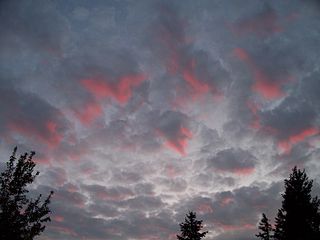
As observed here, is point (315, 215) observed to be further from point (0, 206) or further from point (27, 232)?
point (0, 206)

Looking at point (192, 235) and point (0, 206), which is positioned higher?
point (192, 235)

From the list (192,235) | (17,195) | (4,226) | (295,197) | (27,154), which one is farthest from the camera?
(192,235)

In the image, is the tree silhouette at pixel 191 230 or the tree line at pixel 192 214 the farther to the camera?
the tree silhouette at pixel 191 230

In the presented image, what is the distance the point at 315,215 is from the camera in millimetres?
23250

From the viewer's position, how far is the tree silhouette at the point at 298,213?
74.9 ft

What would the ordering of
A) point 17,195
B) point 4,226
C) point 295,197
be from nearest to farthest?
point 4,226 < point 17,195 < point 295,197

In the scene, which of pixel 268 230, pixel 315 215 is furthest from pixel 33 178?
pixel 268 230

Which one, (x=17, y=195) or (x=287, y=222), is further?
(x=287, y=222)

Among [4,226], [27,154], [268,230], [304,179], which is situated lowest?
[4,226]

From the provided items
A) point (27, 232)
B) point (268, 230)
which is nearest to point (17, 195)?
point (27, 232)

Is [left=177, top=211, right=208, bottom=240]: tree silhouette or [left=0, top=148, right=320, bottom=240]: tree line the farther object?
[left=177, top=211, right=208, bottom=240]: tree silhouette

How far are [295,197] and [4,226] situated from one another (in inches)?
904

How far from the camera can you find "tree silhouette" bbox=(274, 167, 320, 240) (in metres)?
22.8

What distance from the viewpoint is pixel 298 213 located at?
23.4 metres
